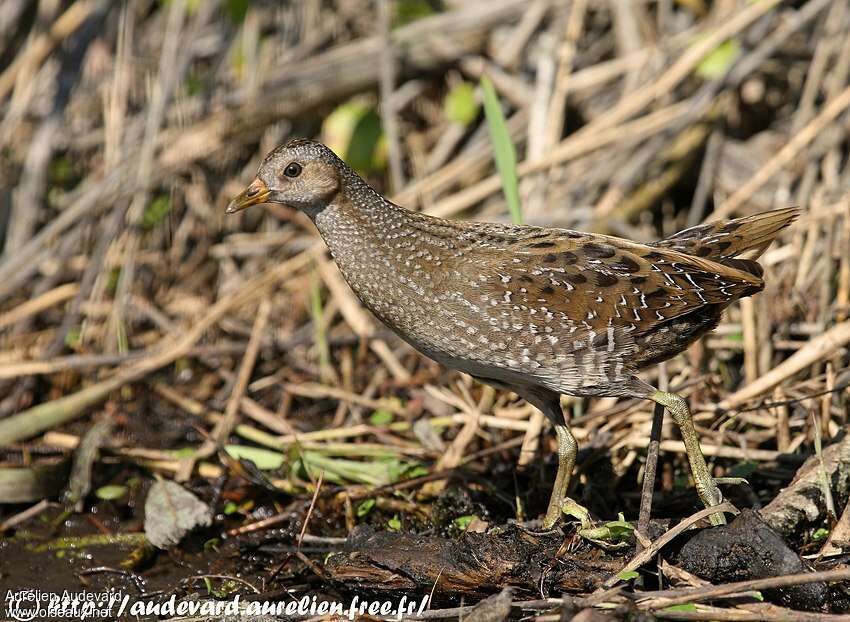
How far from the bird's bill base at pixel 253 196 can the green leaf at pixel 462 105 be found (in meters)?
2.79

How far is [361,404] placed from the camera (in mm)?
5266

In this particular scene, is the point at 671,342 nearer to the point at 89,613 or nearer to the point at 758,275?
the point at 758,275

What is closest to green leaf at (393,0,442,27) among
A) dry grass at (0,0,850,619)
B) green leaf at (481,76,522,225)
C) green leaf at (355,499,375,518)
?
dry grass at (0,0,850,619)

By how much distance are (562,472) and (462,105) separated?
3132 mm

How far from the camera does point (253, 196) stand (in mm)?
4020

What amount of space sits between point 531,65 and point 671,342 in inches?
129

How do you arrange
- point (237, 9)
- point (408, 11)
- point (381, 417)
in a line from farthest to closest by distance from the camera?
point (408, 11) → point (237, 9) → point (381, 417)

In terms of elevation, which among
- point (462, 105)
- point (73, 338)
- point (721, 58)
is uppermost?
point (721, 58)

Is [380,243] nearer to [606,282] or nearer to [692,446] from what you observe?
[606,282]

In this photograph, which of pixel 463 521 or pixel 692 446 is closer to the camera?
pixel 692 446

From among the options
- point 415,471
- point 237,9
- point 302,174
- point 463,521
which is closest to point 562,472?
point 463,521

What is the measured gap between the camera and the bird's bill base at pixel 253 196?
4.00 m

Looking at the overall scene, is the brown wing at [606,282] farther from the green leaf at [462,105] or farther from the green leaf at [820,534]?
the green leaf at [462,105]

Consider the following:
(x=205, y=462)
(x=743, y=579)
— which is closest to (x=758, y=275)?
(x=743, y=579)
